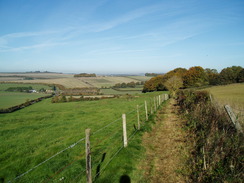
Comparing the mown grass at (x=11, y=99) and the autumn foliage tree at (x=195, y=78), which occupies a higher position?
the autumn foliage tree at (x=195, y=78)

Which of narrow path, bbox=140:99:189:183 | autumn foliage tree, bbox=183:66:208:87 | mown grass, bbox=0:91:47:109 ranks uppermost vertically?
autumn foliage tree, bbox=183:66:208:87

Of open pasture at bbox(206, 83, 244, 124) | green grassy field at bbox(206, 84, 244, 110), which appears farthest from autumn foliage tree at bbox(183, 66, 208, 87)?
open pasture at bbox(206, 83, 244, 124)

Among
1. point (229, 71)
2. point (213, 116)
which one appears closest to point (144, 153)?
point (213, 116)

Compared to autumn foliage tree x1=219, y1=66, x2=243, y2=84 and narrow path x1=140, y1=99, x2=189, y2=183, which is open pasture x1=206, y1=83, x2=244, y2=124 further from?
autumn foliage tree x1=219, y1=66, x2=243, y2=84

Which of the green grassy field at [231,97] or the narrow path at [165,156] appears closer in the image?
the narrow path at [165,156]

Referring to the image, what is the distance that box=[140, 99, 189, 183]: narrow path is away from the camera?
5.59 m

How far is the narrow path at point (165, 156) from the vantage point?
5586 mm

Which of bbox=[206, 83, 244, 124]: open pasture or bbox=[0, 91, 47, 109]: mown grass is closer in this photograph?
bbox=[206, 83, 244, 124]: open pasture

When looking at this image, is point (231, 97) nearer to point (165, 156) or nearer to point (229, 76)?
point (165, 156)

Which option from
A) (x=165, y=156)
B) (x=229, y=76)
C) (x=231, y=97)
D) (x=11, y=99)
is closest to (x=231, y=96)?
(x=231, y=97)

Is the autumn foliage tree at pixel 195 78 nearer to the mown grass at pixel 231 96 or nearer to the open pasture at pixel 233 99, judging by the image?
the mown grass at pixel 231 96

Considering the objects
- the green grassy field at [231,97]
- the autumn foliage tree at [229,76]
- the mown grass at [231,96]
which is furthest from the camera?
the autumn foliage tree at [229,76]

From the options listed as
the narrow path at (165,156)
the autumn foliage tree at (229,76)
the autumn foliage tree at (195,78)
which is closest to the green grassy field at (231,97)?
the narrow path at (165,156)

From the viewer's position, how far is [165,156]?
23.2 feet
